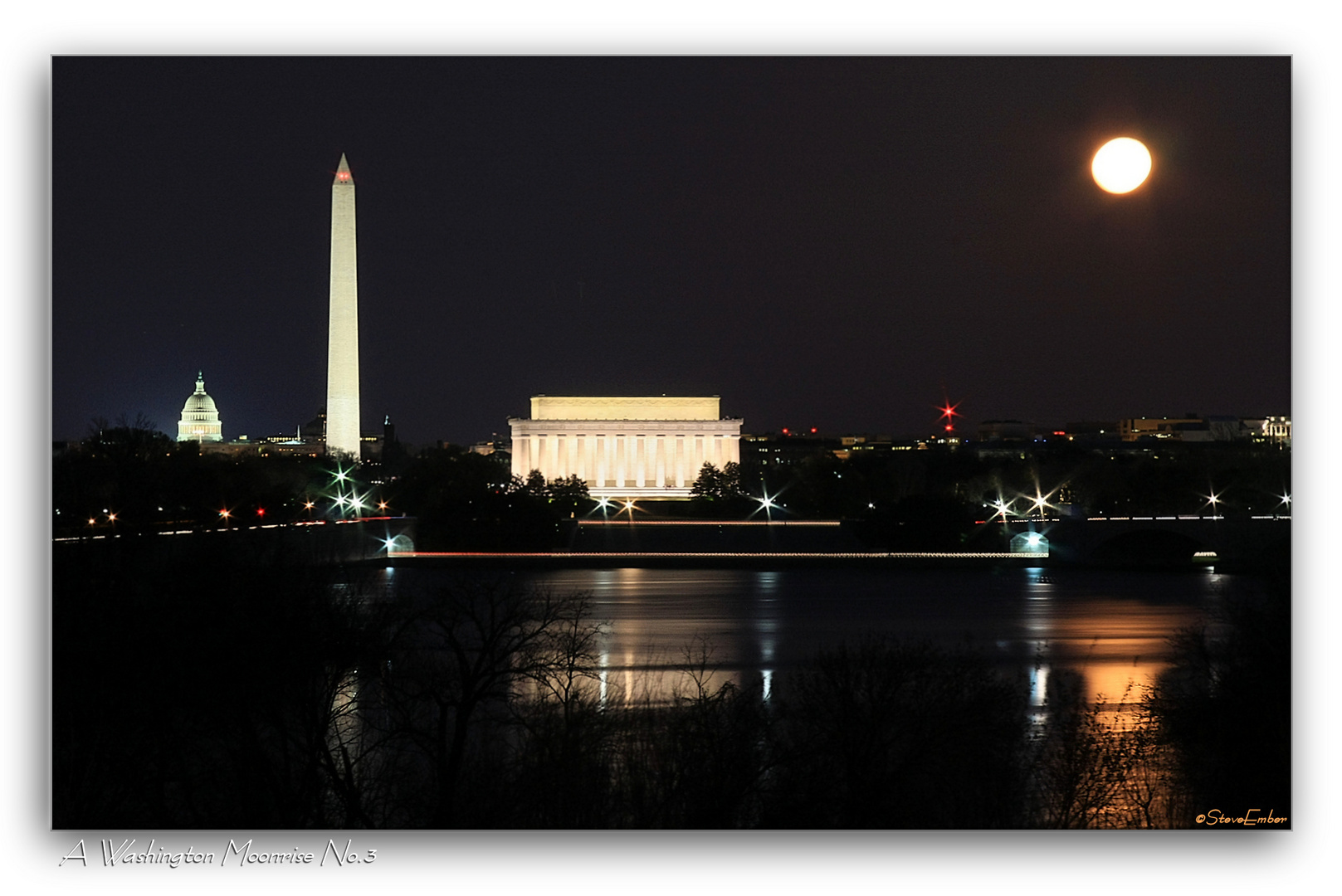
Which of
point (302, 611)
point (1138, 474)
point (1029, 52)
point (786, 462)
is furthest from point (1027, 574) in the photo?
point (786, 462)

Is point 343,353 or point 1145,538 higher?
point 343,353

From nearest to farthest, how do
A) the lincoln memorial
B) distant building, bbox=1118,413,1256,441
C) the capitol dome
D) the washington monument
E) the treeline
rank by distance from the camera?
the treeline, distant building, bbox=1118,413,1256,441, the capitol dome, the washington monument, the lincoln memorial

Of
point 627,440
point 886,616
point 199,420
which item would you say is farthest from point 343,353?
point 886,616

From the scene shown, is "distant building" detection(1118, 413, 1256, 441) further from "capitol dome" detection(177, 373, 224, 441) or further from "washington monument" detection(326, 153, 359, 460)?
"washington monument" detection(326, 153, 359, 460)

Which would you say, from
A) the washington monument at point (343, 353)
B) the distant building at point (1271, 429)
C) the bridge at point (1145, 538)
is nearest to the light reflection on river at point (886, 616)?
the bridge at point (1145, 538)

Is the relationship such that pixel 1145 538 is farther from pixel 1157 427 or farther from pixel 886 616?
pixel 886 616

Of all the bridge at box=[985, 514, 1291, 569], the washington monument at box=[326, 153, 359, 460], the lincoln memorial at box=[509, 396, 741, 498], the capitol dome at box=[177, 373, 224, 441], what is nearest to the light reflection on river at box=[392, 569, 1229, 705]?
the bridge at box=[985, 514, 1291, 569]

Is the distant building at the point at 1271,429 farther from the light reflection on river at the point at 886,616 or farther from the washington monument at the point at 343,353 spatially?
the washington monument at the point at 343,353
